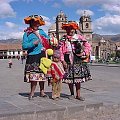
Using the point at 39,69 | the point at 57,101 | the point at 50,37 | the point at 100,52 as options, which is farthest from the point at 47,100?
the point at 100,52

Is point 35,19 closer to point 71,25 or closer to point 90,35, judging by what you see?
point 71,25

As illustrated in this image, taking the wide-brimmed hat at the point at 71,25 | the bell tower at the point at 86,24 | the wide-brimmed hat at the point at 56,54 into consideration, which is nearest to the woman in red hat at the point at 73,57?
the wide-brimmed hat at the point at 71,25

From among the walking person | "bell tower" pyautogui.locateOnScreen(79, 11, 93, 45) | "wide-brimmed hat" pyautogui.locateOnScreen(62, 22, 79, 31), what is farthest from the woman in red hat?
"bell tower" pyautogui.locateOnScreen(79, 11, 93, 45)

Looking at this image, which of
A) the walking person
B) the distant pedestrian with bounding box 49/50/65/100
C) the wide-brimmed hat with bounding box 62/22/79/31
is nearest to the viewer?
the walking person

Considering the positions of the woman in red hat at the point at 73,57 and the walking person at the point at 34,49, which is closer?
the walking person at the point at 34,49

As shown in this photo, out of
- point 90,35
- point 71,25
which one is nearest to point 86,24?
point 90,35

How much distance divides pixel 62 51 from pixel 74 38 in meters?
0.40

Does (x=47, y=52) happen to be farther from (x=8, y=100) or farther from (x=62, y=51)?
(x=8, y=100)

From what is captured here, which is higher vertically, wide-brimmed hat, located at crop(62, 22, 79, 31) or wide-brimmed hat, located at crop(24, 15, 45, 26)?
wide-brimmed hat, located at crop(24, 15, 45, 26)

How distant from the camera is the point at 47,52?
25.2 ft

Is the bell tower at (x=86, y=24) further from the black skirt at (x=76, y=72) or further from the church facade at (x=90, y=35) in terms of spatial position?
the black skirt at (x=76, y=72)

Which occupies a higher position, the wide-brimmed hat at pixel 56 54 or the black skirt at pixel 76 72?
the wide-brimmed hat at pixel 56 54

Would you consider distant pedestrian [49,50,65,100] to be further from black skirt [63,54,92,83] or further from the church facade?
the church facade

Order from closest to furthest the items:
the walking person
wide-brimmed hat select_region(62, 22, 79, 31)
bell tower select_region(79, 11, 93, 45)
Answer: the walking person
wide-brimmed hat select_region(62, 22, 79, 31)
bell tower select_region(79, 11, 93, 45)
